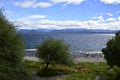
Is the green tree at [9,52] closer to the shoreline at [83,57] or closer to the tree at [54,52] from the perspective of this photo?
the tree at [54,52]

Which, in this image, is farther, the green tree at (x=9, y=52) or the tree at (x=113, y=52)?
the tree at (x=113, y=52)

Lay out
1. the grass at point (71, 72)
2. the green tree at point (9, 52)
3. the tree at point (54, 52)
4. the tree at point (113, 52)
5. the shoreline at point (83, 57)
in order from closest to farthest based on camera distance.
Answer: the green tree at point (9, 52) < the grass at point (71, 72) < the tree at point (113, 52) < the tree at point (54, 52) < the shoreline at point (83, 57)

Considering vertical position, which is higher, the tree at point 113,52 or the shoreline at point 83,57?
the tree at point 113,52

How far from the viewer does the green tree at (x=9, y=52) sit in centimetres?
2846

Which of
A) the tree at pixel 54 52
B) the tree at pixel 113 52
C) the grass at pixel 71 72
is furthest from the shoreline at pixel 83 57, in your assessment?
the tree at pixel 113 52

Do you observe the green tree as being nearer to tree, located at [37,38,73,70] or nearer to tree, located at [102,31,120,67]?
tree, located at [37,38,73,70]

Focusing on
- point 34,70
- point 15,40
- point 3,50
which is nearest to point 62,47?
point 34,70

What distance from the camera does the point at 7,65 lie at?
29250 millimetres

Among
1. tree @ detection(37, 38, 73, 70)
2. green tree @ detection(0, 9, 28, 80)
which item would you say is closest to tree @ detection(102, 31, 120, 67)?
tree @ detection(37, 38, 73, 70)

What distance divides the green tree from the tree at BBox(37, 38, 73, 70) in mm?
19022

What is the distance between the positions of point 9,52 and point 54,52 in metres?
24.0

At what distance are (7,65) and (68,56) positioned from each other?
2743 centimetres

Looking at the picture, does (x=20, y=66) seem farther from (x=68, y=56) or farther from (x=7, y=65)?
(x=68, y=56)

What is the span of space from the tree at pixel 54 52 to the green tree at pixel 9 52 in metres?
19.0
